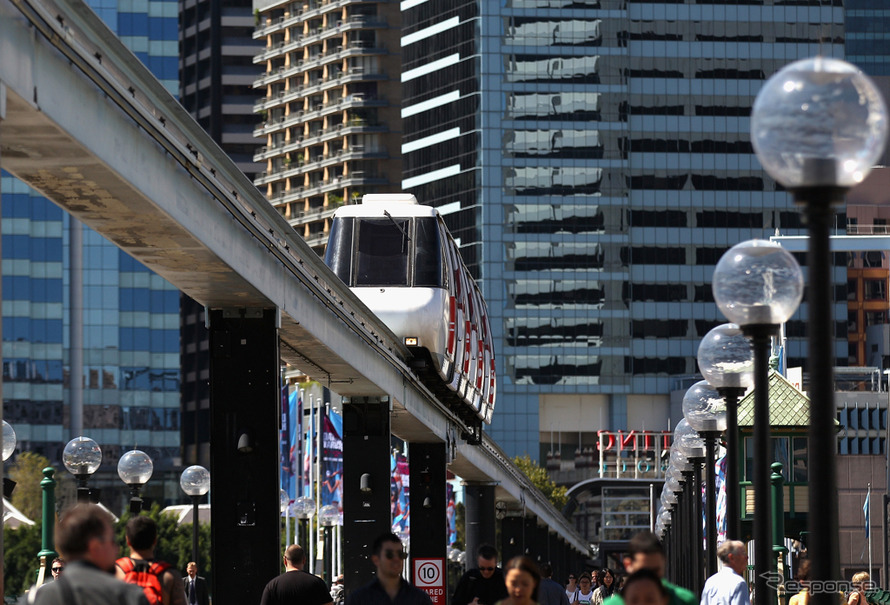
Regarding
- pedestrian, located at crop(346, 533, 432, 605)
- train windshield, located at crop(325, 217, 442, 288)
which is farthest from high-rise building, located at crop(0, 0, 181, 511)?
pedestrian, located at crop(346, 533, 432, 605)

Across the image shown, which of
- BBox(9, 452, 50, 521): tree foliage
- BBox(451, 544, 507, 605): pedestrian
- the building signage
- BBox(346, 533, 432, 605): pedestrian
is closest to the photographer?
BBox(346, 533, 432, 605): pedestrian

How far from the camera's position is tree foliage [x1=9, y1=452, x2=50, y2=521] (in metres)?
110

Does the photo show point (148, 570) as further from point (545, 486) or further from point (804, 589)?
point (545, 486)

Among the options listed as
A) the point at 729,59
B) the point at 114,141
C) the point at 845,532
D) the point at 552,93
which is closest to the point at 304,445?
the point at 845,532

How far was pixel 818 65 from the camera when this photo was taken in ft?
24.4

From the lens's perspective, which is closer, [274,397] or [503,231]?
[274,397]

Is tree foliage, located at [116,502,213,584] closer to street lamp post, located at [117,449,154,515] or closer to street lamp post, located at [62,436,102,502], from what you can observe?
street lamp post, located at [117,449,154,515]

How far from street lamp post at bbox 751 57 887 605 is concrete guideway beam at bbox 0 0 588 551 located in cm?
511

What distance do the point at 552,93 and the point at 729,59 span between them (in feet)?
51.2

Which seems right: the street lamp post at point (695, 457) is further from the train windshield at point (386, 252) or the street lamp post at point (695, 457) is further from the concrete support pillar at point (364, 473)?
the train windshield at point (386, 252)

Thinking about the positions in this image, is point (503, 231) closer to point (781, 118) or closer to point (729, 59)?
point (729, 59)

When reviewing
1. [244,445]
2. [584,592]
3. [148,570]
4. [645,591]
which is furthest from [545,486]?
[645,591]

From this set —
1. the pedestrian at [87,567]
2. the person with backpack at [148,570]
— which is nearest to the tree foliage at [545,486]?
the person with backpack at [148,570]

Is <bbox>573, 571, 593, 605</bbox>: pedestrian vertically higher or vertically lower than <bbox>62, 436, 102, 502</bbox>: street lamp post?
lower
